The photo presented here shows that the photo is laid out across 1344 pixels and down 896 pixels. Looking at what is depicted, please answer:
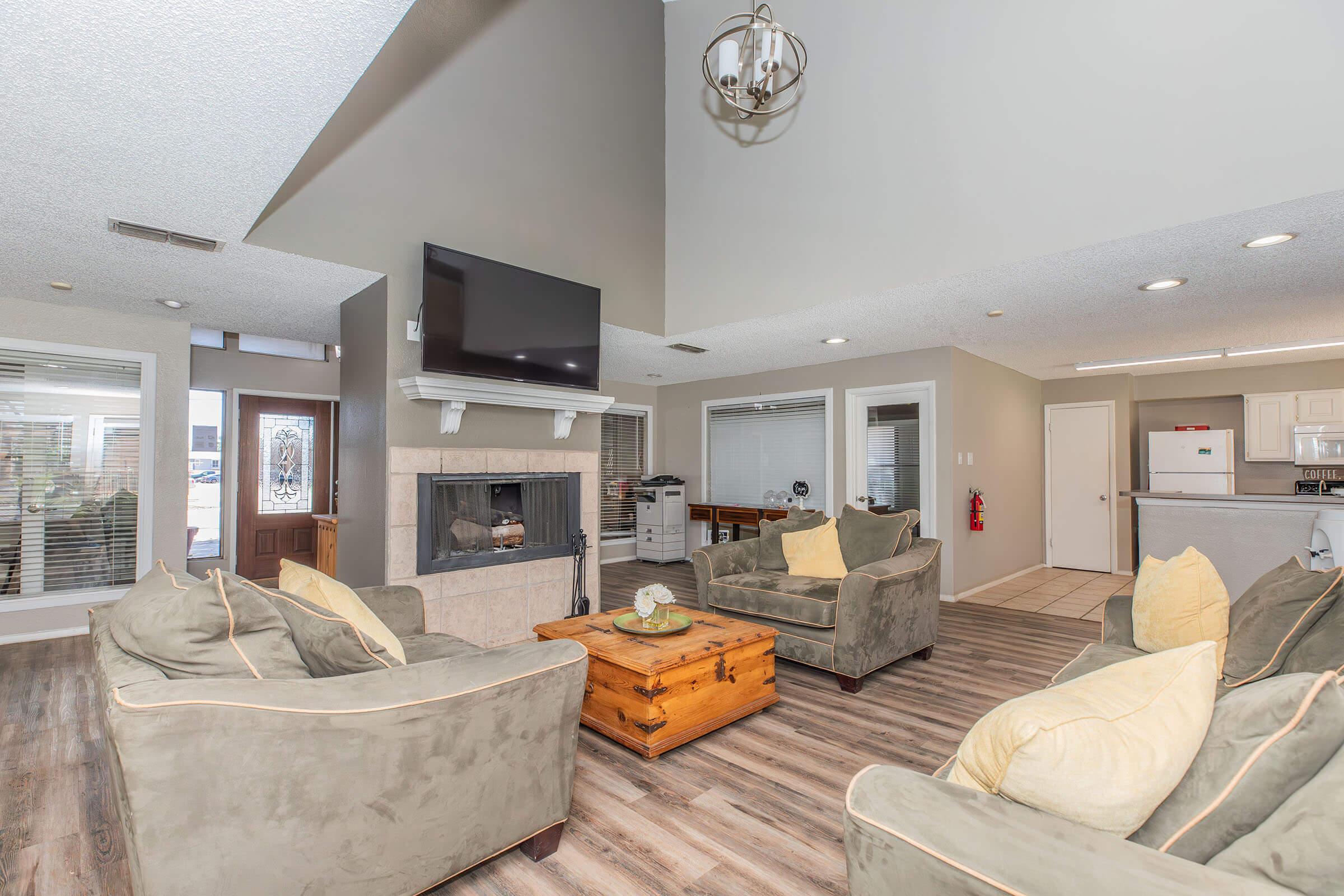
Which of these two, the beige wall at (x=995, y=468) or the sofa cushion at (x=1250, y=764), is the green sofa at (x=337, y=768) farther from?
the beige wall at (x=995, y=468)

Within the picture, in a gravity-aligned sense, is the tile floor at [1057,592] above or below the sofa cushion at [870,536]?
below

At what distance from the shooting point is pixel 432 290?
359 centimetres

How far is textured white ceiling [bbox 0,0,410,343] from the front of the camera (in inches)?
70.6

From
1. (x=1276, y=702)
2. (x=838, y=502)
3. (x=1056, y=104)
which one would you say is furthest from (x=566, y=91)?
(x=1276, y=702)

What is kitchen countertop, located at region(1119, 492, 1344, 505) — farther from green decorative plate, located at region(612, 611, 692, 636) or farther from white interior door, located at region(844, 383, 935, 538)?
green decorative plate, located at region(612, 611, 692, 636)

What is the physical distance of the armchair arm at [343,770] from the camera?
4.15 ft

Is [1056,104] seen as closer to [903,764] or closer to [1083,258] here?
[1083,258]

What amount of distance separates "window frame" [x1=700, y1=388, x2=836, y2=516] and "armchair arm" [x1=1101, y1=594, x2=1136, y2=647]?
3.63 meters

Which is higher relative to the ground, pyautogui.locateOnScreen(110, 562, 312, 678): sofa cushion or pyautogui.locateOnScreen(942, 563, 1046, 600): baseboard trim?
pyautogui.locateOnScreen(110, 562, 312, 678): sofa cushion

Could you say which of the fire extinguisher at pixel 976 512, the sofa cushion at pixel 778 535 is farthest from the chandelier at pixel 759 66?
the fire extinguisher at pixel 976 512

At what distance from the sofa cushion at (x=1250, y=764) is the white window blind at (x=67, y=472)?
19.6 feet

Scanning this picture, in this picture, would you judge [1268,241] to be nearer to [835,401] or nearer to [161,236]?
[835,401]

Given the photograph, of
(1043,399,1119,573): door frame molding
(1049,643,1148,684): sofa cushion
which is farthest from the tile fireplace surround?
(1043,399,1119,573): door frame molding

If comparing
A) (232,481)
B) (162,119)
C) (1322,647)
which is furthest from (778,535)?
(232,481)
